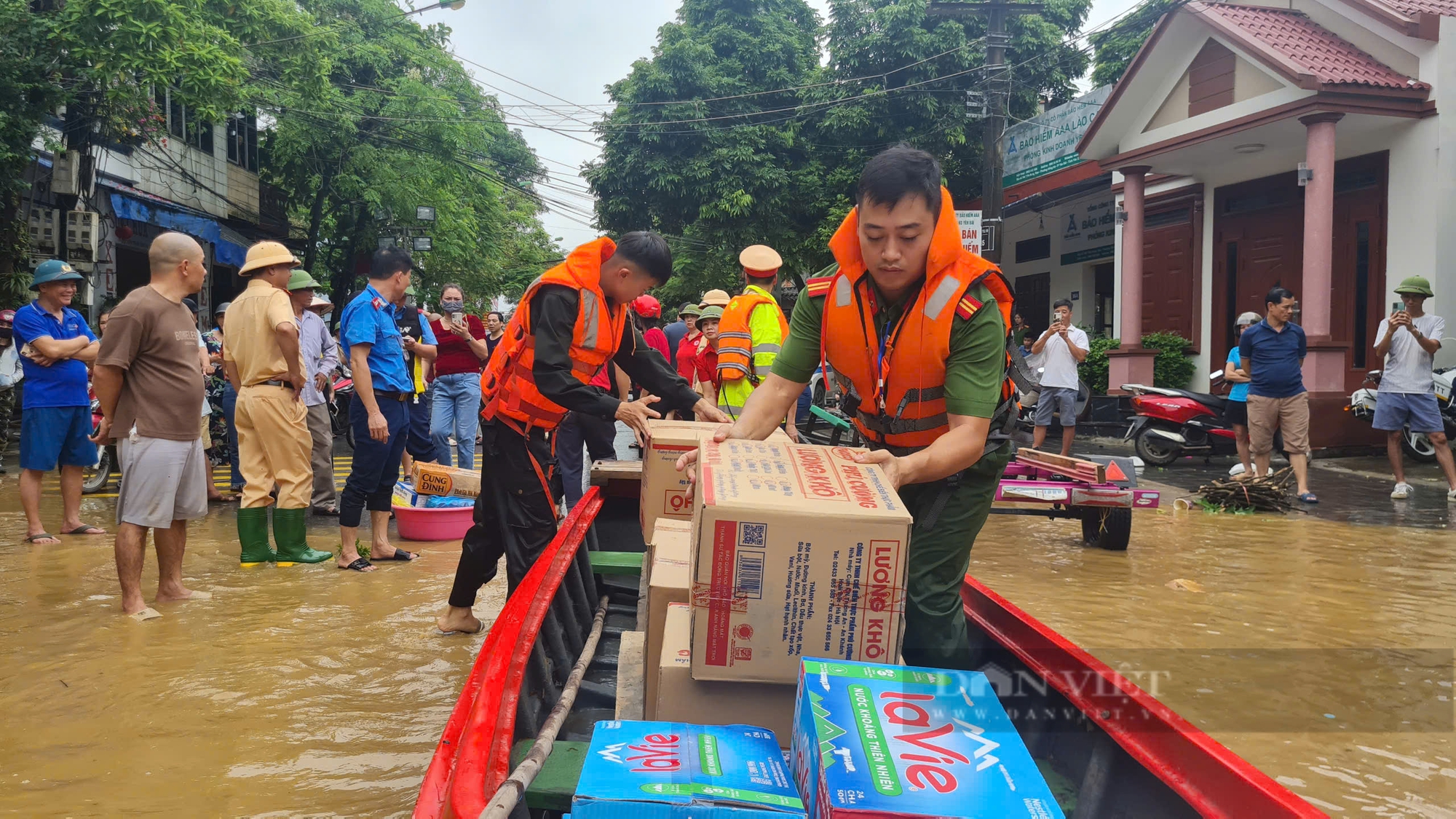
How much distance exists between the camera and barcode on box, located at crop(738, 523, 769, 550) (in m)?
2.08

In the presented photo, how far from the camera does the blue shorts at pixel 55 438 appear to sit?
263 inches

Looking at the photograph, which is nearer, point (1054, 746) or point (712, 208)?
point (1054, 746)

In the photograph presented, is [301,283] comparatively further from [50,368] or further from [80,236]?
[80,236]

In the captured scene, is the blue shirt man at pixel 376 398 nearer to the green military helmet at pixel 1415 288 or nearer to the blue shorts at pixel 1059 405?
Answer: the blue shorts at pixel 1059 405

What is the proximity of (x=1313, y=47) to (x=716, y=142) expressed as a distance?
43.4 feet

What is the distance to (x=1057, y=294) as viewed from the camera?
22172 millimetres

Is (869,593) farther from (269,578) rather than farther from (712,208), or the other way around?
(712,208)

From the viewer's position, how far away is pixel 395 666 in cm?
443

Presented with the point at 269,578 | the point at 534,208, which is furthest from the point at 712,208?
the point at 534,208

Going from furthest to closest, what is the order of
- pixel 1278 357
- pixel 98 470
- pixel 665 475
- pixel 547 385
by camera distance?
pixel 98 470, pixel 1278 357, pixel 665 475, pixel 547 385

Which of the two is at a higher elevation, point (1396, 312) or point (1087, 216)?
point (1087, 216)

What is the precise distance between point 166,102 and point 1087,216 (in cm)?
1787

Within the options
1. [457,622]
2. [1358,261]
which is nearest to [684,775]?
[457,622]

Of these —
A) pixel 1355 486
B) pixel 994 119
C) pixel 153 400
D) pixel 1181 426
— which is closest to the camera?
pixel 153 400
